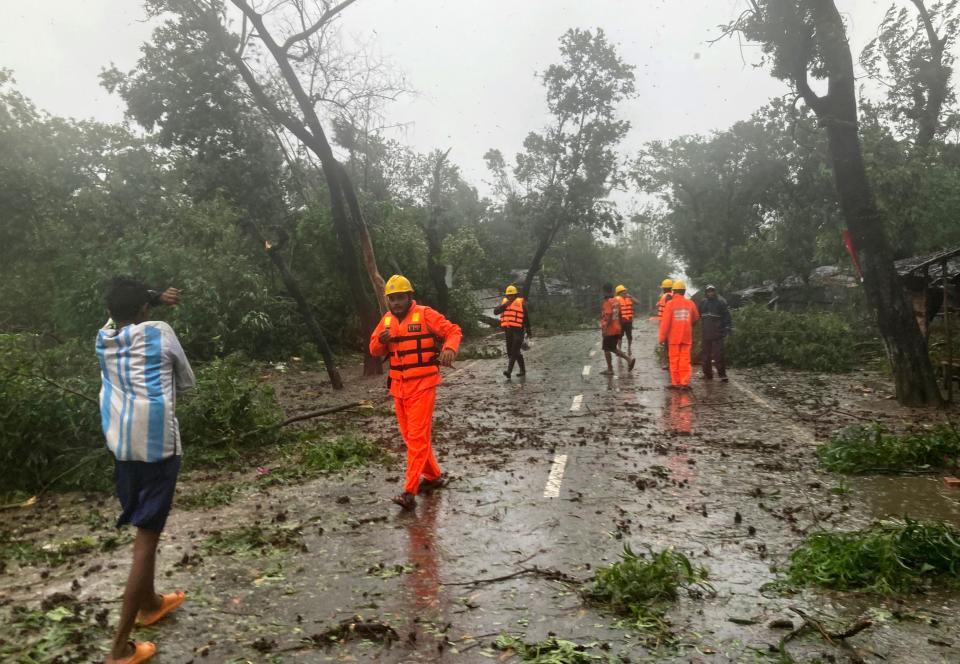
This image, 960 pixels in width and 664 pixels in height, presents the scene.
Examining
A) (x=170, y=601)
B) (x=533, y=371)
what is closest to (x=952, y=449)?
(x=170, y=601)

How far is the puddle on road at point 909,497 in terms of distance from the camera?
20.0 feet

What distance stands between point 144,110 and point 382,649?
2447cm

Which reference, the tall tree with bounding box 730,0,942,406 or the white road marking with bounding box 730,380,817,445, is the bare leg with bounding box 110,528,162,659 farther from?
the tall tree with bounding box 730,0,942,406

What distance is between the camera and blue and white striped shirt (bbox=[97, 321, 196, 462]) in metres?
4.02

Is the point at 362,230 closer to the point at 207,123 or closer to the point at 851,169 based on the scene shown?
the point at 207,123

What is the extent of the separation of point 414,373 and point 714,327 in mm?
10172

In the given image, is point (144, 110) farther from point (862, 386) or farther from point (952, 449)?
point (952, 449)

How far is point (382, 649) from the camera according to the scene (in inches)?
156

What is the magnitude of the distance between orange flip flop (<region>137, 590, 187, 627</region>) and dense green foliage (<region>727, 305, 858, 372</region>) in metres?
15.9

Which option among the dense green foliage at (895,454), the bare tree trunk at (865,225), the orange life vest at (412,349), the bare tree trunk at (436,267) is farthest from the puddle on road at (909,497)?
the bare tree trunk at (436,267)

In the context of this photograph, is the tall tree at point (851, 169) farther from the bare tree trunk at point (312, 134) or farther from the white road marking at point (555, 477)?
the bare tree trunk at point (312, 134)

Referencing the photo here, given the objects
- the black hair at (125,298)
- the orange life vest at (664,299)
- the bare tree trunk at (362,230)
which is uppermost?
the bare tree trunk at (362,230)

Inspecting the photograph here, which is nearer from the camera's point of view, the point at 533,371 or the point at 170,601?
the point at 170,601

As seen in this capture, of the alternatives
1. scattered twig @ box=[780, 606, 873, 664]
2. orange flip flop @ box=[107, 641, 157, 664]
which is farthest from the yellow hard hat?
scattered twig @ box=[780, 606, 873, 664]
